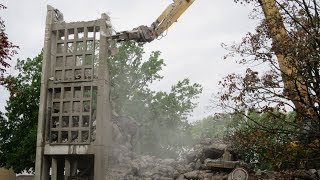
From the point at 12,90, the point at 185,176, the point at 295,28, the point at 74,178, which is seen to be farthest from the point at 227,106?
the point at 185,176

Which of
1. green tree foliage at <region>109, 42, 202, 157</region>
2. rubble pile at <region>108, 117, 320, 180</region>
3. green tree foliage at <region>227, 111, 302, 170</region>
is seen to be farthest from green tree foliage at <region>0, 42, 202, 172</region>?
green tree foliage at <region>227, 111, 302, 170</region>

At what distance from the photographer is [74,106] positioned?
1341 centimetres

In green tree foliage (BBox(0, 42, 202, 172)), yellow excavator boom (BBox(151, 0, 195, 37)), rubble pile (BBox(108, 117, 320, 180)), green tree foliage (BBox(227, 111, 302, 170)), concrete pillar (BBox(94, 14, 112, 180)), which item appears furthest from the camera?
green tree foliage (BBox(0, 42, 202, 172))

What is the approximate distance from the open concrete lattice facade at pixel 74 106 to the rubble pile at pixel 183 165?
182 cm

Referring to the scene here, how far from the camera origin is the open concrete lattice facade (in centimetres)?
1311

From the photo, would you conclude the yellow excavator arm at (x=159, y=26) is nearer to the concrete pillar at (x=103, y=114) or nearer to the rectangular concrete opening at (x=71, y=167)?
the concrete pillar at (x=103, y=114)

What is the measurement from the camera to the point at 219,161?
15.8 meters

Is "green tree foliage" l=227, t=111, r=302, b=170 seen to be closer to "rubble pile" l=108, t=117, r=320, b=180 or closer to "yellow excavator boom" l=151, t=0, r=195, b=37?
"rubble pile" l=108, t=117, r=320, b=180

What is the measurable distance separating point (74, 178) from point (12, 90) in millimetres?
6959

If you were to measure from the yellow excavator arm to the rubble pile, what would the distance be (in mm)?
4405

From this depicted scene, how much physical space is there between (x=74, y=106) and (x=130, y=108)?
15.1m

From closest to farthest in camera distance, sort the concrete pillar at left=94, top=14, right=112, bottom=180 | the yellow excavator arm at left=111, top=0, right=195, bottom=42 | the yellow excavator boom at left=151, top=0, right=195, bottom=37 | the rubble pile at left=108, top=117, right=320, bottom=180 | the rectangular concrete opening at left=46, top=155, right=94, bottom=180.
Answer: the concrete pillar at left=94, top=14, right=112, bottom=180
the rectangular concrete opening at left=46, top=155, right=94, bottom=180
the yellow excavator arm at left=111, top=0, right=195, bottom=42
the rubble pile at left=108, top=117, right=320, bottom=180
the yellow excavator boom at left=151, top=0, right=195, bottom=37

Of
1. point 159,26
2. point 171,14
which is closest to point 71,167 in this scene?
point 159,26

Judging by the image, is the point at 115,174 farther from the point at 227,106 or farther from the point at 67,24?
the point at 227,106
